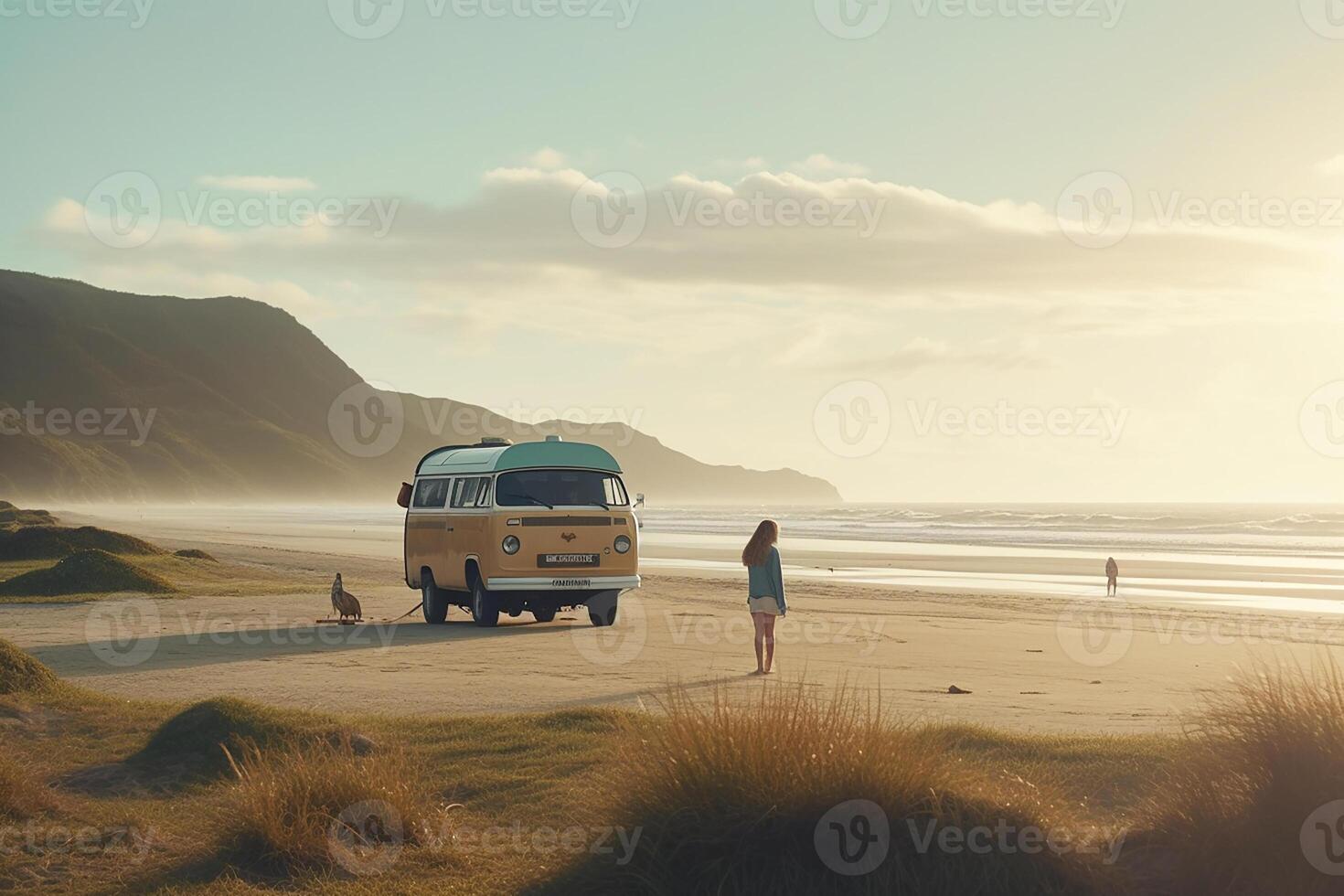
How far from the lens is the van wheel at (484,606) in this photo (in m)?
22.8

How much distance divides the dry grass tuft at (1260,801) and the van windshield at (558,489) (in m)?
15.5

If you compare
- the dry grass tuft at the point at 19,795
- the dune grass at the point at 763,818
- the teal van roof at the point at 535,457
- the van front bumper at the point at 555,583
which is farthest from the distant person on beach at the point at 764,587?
the dry grass tuft at the point at 19,795

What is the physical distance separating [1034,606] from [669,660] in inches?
645

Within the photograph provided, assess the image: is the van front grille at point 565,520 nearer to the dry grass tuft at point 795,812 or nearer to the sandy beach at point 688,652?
the sandy beach at point 688,652

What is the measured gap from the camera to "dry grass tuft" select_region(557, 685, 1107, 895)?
691cm

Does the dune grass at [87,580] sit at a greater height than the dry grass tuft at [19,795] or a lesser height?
greater

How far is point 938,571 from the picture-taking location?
158 ft

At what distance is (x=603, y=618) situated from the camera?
23.7 metres

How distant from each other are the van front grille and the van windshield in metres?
0.24

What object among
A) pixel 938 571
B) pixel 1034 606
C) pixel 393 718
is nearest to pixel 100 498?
pixel 938 571

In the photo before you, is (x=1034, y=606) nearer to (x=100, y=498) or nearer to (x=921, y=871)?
(x=921, y=871)

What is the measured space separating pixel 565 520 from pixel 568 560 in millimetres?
660

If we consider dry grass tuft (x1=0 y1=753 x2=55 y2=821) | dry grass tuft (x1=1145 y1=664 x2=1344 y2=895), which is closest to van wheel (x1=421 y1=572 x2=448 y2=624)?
dry grass tuft (x1=0 y1=753 x2=55 y2=821)

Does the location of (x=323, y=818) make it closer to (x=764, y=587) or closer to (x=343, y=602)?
(x=764, y=587)
